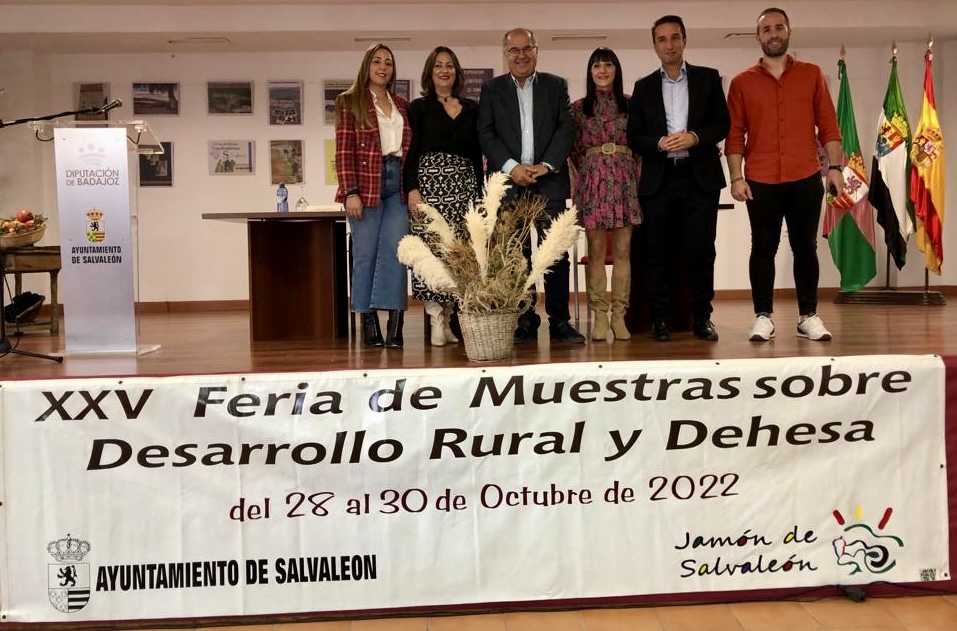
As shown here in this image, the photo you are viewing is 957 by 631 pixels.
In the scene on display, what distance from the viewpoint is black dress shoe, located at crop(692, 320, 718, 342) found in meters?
3.66

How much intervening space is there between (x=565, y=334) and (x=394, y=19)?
4374 mm

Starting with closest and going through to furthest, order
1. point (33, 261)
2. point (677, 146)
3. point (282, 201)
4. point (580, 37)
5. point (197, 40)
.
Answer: point (677, 146)
point (282, 201)
point (33, 261)
point (197, 40)
point (580, 37)

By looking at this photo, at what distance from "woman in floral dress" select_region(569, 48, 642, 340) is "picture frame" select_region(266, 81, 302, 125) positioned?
186 inches

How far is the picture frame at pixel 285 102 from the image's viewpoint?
7797 mm

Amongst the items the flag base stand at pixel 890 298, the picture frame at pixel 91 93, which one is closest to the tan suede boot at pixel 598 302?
the flag base stand at pixel 890 298

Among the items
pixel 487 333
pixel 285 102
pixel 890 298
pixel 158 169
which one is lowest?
pixel 890 298

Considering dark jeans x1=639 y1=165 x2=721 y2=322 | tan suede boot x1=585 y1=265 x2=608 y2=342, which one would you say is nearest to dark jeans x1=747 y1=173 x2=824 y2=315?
dark jeans x1=639 y1=165 x2=721 y2=322

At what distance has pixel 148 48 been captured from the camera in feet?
24.7

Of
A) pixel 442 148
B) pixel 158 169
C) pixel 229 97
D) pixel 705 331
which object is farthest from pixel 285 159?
pixel 705 331

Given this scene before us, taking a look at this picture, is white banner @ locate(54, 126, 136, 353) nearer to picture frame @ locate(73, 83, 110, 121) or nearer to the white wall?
the white wall

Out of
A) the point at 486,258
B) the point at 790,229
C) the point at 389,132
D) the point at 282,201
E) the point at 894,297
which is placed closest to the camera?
the point at 486,258

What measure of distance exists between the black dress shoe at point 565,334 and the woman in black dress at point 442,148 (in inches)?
18.2

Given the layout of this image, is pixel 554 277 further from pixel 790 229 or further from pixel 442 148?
pixel 790 229

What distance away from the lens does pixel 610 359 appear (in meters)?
2.95
